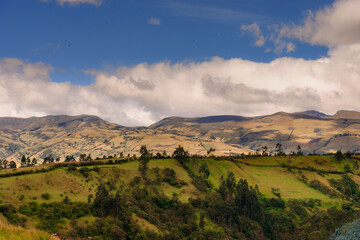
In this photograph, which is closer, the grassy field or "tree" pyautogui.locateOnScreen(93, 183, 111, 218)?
the grassy field

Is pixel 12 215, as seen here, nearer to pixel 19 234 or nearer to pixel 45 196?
pixel 45 196

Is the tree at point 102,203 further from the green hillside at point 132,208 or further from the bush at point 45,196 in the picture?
the bush at point 45,196

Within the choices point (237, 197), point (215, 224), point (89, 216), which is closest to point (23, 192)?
point (89, 216)

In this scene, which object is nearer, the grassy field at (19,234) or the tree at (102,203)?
A: the grassy field at (19,234)

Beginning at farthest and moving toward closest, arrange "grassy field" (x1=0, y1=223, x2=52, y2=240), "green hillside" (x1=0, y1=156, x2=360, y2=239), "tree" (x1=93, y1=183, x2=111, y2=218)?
1. "tree" (x1=93, y1=183, x2=111, y2=218)
2. "green hillside" (x1=0, y1=156, x2=360, y2=239)
3. "grassy field" (x1=0, y1=223, x2=52, y2=240)

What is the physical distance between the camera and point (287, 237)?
18075 cm

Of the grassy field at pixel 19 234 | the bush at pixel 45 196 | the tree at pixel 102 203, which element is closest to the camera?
the grassy field at pixel 19 234

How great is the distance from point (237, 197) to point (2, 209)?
147 m

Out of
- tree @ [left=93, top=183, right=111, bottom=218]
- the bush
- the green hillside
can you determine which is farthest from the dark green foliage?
tree @ [left=93, top=183, right=111, bottom=218]

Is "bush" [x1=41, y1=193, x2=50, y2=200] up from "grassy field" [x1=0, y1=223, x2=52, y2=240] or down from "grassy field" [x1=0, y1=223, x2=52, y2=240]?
down

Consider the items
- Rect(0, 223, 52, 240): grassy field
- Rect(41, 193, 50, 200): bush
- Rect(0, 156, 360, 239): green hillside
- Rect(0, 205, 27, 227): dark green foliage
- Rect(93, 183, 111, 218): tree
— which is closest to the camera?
Rect(0, 223, 52, 240): grassy field

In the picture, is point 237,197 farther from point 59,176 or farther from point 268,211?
point 59,176

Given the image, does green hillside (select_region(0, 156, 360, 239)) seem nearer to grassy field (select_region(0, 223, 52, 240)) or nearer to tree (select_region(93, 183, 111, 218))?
tree (select_region(93, 183, 111, 218))

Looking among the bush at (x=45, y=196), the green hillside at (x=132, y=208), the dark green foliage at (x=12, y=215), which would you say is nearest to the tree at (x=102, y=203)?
the green hillside at (x=132, y=208)
